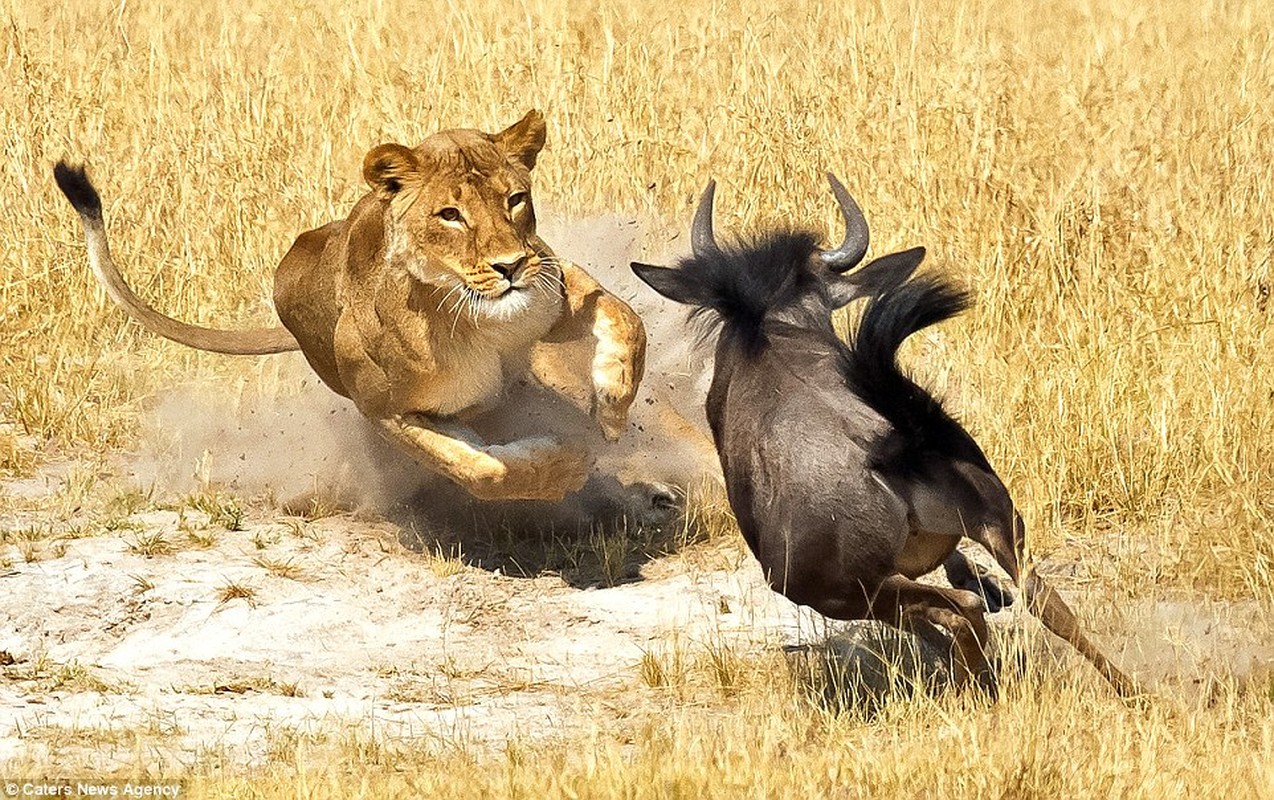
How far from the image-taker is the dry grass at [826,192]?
6273 millimetres

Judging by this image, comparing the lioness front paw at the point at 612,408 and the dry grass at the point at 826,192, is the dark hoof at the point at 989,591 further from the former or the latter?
the lioness front paw at the point at 612,408

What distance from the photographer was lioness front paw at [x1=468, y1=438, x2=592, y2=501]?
6.71 metres

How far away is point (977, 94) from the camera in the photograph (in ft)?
32.3

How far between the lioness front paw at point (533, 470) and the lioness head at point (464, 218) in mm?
543

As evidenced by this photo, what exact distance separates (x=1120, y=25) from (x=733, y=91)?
3.29m

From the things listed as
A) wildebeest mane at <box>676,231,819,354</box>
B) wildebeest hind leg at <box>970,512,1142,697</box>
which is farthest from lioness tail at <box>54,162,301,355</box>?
wildebeest hind leg at <box>970,512,1142,697</box>

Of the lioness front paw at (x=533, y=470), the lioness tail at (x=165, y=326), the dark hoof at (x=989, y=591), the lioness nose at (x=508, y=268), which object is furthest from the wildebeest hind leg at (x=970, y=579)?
the lioness tail at (x=165, y=326)

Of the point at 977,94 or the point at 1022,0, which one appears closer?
the point at 977,94

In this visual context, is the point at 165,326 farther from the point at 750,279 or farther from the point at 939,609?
the point at 939,609

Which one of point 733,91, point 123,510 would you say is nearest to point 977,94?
point 733,91

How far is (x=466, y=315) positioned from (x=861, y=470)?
6.84 ft

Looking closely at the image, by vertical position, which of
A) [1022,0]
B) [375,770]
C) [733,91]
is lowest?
[375,770]

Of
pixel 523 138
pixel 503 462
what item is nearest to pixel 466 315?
pixel 503 462

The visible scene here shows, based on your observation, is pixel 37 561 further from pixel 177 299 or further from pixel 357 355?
pixel 177 299
